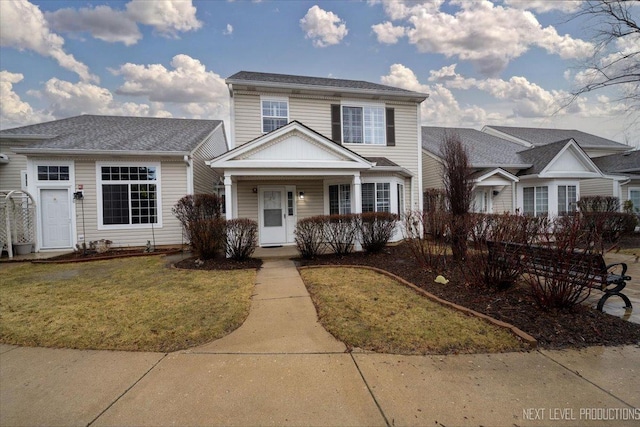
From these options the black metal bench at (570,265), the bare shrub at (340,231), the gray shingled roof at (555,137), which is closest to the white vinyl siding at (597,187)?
the gray shingled roof at (555,137)

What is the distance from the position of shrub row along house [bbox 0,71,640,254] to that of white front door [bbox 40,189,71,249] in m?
0.04

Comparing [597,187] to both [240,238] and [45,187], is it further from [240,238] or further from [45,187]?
[45,187]

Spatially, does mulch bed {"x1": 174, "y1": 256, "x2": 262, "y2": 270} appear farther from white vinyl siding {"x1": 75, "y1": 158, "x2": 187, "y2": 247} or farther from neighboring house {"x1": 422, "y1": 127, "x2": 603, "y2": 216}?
neighboring house {"x1": 422, "y1": 127, "x2": 603, "y2": 216}

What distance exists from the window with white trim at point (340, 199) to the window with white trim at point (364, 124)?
2.15m

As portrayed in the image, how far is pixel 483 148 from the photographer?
693 inches

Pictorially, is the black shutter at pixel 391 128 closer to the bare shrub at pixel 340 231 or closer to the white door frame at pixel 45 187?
the bare shrub at pixel 340 231

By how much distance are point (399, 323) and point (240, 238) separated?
18.8ft

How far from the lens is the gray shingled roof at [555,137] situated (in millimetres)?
21125

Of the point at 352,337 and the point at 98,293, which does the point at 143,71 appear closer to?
the point at 98,293

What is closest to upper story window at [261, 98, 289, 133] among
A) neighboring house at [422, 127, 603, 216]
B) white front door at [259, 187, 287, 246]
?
white front door at [259, 187, 287, 246]

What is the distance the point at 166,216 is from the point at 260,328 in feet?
31.0

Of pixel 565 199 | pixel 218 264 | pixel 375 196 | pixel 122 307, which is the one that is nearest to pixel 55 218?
pixel 218 264

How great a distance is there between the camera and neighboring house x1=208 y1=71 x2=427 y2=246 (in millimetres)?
10117

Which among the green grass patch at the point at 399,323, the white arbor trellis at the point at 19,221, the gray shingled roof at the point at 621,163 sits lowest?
the green grass patch at the point at 399,323
